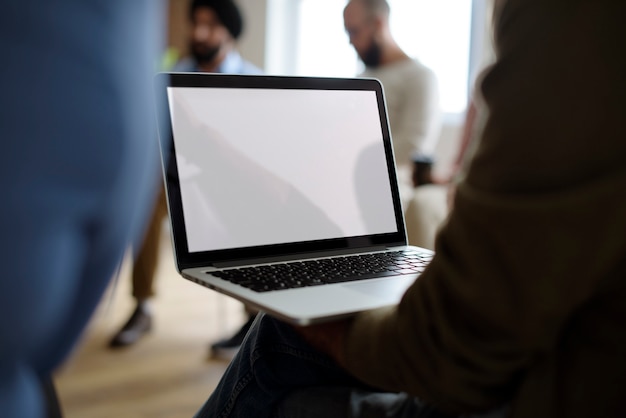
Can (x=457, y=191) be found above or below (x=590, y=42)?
below

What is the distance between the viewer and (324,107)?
106cm

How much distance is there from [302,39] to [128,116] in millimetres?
4825

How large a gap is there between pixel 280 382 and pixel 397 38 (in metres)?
3.70

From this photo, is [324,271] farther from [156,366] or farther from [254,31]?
[254,31]

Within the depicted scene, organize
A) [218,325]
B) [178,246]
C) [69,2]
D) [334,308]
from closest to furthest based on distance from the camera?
1. [69,2]
2. [334,308]
3. [178,246]
4. [218,325]

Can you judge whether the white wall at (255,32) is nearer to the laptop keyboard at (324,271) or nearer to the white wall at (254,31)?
the white wall at (254,31)

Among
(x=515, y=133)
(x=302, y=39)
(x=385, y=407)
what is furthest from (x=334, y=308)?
(x=302, y=39)

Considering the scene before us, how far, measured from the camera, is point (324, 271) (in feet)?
2.85

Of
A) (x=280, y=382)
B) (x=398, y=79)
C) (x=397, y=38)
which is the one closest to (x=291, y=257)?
(x=280, y=382)

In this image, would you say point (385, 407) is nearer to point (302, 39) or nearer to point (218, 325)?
point (218, 325)

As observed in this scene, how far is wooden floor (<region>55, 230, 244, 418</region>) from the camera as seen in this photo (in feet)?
5.75

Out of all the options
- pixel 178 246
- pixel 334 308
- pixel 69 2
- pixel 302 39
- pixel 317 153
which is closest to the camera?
pixel 69 2

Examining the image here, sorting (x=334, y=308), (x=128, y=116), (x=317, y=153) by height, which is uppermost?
(x=128, y=116)

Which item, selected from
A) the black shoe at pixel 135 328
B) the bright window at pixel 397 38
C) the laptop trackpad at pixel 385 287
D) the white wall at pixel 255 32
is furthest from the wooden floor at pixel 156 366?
the white wall at pixel 255 32
